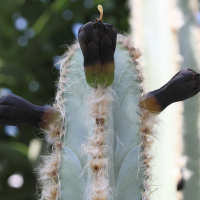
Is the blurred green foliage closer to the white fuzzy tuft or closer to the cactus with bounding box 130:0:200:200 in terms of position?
the cactus with bounding box 130:0:200:200

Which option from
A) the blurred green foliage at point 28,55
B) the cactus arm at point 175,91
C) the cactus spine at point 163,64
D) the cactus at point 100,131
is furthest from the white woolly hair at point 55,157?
the blurred green foliage at point 28,55

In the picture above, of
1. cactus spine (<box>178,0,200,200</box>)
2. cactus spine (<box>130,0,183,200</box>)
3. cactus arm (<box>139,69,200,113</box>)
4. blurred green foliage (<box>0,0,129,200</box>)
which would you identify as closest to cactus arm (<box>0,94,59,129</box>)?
cactus arm (<box>139,69,200,113</box>)

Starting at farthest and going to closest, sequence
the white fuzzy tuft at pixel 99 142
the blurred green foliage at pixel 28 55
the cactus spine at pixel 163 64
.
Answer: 1. the blurred green foliage at pixel 28 55
2. the cactus spine at pixel 163 64
3. the white fuzzy tuft at pixel 99 142

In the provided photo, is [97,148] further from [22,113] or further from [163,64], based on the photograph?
[163,64]

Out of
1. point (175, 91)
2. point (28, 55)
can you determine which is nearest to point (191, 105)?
point (175, 91)

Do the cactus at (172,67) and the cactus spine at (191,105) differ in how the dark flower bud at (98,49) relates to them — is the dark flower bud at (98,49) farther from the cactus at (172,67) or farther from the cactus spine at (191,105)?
the cactus spine at (191,105)

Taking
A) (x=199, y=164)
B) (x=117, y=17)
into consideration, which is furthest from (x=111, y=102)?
(x=117, y=17)
